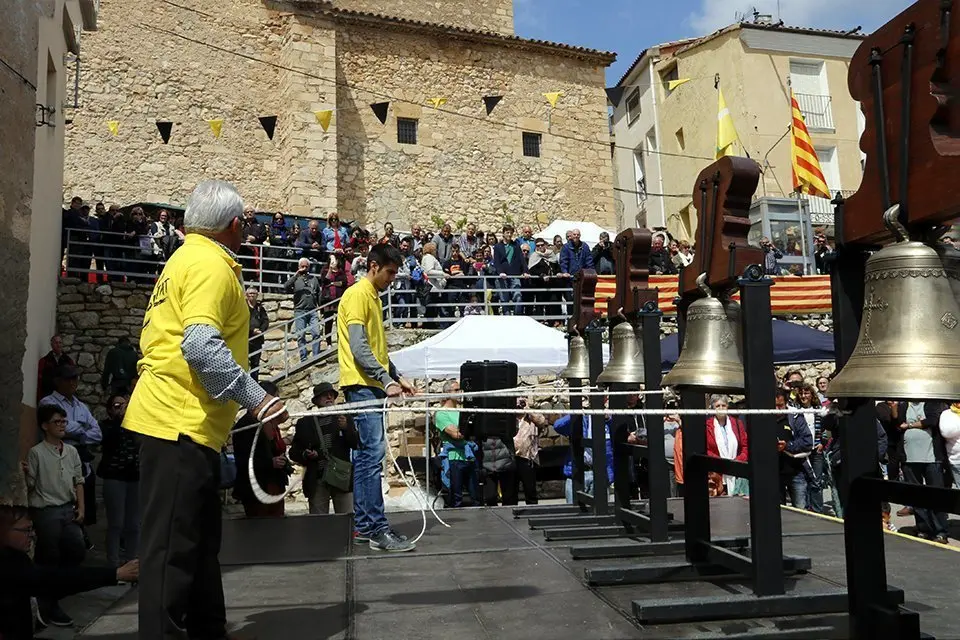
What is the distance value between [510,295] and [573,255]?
1.39 m

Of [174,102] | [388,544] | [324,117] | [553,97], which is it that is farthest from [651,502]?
[553,97]

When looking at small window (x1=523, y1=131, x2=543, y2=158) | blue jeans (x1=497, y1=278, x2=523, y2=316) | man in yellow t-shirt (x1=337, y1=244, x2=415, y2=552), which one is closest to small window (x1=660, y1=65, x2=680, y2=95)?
small window (x1=523, y1=131, x2=543, y2=158)

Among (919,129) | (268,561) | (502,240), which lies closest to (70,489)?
(268,561)

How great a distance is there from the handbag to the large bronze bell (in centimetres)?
573

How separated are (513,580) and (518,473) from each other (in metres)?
5.56

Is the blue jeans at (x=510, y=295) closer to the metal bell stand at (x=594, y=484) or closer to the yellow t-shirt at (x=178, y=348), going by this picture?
the metal bell stand at (x=594, y=484)

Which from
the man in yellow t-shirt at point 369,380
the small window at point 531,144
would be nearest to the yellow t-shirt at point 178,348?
the man in yellow t-shirt at point 369,380

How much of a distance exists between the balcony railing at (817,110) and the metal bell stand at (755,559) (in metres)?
25.2

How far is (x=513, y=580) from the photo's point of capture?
14.2 feet

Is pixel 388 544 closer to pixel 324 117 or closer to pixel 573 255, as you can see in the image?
pixel 573 255

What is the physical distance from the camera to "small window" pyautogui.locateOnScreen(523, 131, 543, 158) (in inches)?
1058

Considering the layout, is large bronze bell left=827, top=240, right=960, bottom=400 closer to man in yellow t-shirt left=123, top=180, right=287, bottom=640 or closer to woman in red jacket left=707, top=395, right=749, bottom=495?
man in yellow t-shirt left=123, top=180, right=287, bottom=640

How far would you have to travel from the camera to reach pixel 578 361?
693 centimetres

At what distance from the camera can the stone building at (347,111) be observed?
23.0m
